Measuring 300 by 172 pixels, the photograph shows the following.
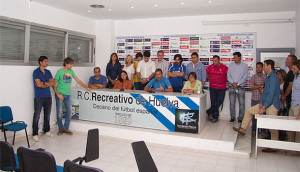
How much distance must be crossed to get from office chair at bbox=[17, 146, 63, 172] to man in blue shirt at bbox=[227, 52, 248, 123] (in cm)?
489

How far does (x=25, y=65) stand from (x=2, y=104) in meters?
0.94

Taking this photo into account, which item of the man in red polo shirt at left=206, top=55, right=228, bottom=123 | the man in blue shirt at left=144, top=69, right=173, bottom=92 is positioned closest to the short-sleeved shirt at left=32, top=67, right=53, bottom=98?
the man in blue shirt at left=144, top=69, right=173, bottom=92

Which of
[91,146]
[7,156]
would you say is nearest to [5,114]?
[7,156]

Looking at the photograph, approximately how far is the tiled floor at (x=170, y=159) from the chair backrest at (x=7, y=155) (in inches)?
59.2

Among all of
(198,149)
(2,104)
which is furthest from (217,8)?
(2,104)

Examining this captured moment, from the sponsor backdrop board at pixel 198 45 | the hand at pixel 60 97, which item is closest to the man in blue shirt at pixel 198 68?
the sponsor backdrop board at pixel 198 45

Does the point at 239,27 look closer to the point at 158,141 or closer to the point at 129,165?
the point at 158,141

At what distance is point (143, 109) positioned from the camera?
498 cm

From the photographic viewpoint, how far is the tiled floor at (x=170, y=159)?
3637mm

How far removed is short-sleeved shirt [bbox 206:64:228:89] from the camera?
5914mm

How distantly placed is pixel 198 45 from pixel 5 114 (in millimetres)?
4950

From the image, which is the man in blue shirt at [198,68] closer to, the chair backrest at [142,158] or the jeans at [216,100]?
the jeans at [216,100]

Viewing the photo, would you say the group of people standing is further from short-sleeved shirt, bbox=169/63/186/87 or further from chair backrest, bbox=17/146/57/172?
chair backrest, bbox=17/146/57/172

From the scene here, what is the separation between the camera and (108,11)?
20.8 ft
